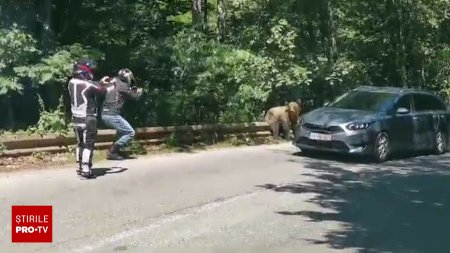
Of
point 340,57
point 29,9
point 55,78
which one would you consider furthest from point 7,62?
point 340,57

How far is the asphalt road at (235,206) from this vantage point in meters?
7.28

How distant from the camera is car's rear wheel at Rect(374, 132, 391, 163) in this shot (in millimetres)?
13766

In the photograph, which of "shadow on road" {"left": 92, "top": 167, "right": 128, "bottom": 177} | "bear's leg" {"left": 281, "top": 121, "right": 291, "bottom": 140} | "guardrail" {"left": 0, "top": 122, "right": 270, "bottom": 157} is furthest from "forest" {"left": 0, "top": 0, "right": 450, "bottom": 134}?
"shadow on road" {"left": 92, "top": 167, "right": 128, "bottom": 177}

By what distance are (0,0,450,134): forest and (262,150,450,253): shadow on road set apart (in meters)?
3.91

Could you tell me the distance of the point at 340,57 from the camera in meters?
22.0

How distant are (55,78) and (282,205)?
6.18m

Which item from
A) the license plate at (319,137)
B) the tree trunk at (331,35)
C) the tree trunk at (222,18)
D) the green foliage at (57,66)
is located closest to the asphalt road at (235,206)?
the license plate at (319,137)

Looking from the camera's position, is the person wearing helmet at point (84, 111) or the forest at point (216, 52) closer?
the person wearing helmet at point (84, 111)

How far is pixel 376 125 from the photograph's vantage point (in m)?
13.8

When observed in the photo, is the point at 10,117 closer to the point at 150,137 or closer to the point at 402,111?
the point at 150,137

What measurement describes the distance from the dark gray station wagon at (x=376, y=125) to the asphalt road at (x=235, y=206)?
22.8 inches

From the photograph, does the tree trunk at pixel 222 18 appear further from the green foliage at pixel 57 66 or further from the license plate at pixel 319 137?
the license plate at pixel 319 137

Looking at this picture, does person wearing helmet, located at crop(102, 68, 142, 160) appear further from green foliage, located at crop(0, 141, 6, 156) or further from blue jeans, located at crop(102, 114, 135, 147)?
green foliage, located at crop(0, 141, 6, 156)

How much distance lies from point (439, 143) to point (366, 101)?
8.48 feet
